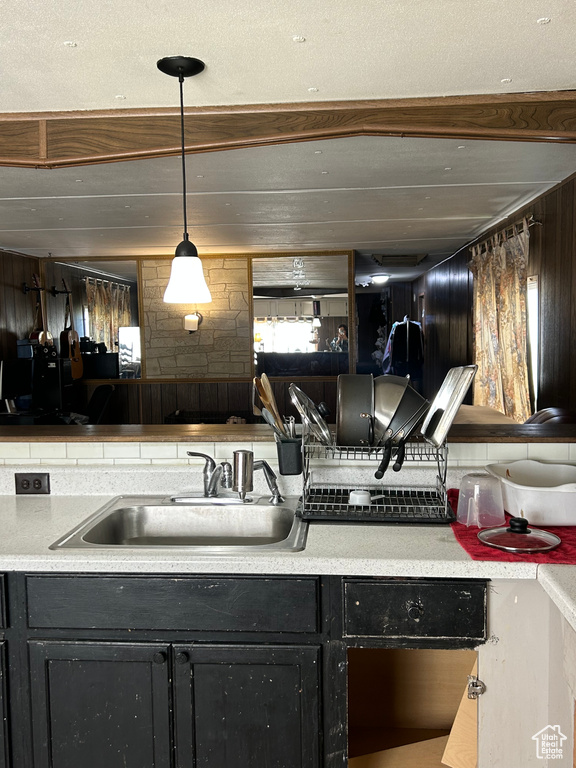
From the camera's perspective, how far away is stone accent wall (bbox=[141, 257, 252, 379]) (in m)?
8.45

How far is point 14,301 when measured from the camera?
7.98 metres

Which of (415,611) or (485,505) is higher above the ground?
(485,505)

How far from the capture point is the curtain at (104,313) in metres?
9.22

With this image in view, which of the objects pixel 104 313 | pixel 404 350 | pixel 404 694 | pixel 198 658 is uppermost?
pixel 104 313

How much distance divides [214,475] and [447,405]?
2.81 ft

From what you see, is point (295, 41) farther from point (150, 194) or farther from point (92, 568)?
point (150, 194)

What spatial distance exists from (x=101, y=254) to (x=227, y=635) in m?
7.32

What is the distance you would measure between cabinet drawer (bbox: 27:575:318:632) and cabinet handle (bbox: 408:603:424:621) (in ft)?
0.82

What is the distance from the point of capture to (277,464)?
2494 mm

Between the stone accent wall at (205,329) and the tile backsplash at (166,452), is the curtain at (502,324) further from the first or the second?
the stone accent wall at (205,329)

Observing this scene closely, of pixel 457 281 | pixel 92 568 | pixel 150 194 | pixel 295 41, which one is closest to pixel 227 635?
pixel 92 568

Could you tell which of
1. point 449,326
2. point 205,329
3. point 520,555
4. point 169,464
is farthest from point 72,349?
point 520,555

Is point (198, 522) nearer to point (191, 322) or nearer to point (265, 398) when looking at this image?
point (265, 398)

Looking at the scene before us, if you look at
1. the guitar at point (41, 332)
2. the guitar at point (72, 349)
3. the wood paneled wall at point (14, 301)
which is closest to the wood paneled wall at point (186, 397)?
the guitar at point (72, 349)
